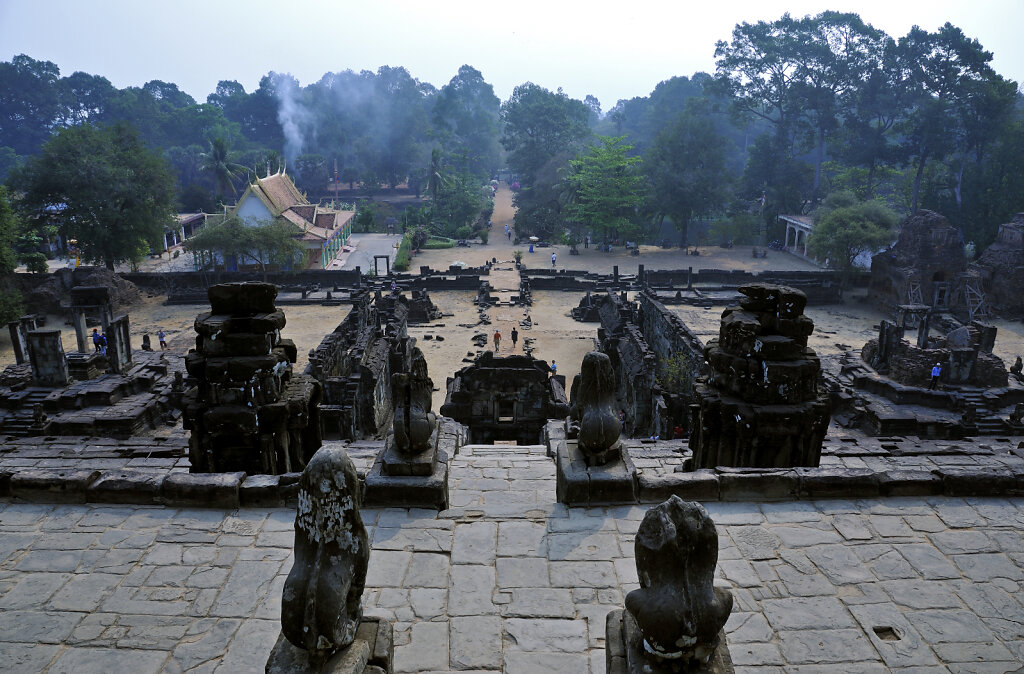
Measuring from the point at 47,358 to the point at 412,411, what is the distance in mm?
16230

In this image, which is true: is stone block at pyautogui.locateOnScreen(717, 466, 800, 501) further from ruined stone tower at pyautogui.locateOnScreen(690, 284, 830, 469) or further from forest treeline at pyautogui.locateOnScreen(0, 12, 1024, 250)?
forest treeline at pyautogui.locateOnScreen(0, 12, 1024, 250)

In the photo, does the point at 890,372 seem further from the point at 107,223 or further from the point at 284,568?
the point at 107,223

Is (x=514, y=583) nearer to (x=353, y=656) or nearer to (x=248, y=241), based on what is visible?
(x=353, y=656)

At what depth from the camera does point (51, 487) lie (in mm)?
6852

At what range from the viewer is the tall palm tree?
53.2 metres

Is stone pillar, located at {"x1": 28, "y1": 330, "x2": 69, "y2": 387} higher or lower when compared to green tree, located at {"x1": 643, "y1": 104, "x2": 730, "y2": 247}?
lower

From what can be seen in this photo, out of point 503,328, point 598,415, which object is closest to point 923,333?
point 503,328

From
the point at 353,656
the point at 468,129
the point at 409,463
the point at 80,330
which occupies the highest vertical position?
the point at 468,129

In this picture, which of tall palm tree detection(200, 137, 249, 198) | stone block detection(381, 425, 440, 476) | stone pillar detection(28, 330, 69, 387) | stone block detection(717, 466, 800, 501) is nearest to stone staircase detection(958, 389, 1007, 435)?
stone block detection(717, 466, 800, 501)

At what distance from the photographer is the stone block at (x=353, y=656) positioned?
3637mm

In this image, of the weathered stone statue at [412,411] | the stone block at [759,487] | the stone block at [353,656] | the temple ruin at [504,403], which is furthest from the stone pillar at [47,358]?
the stone block at [759,487]

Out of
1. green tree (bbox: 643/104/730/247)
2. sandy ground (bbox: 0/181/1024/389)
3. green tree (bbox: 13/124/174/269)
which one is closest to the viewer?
sandy ground (bbox: 0/181/1024/389)

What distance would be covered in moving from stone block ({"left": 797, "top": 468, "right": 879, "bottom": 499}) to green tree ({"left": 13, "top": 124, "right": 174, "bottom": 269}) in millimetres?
36340

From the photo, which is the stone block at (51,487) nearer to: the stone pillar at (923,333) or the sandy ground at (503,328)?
the sandy ground at (503,328)
